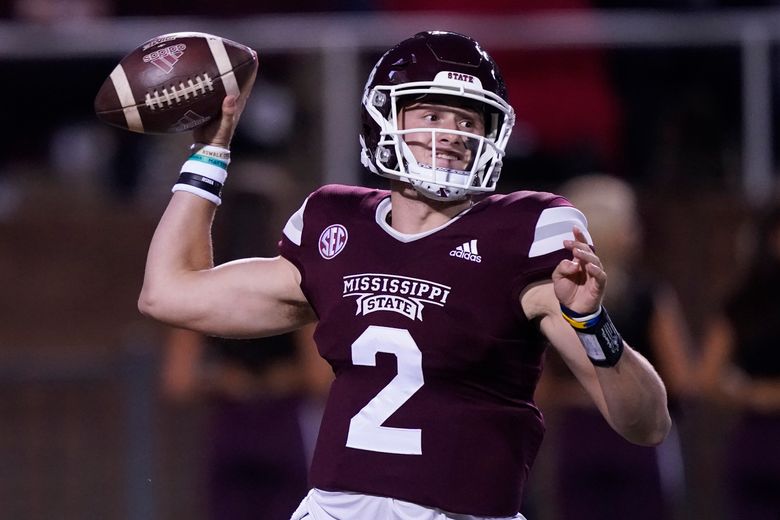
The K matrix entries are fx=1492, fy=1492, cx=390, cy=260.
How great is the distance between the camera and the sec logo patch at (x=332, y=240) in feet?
11.5

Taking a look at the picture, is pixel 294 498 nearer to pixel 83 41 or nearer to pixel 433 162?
pixel 83 41

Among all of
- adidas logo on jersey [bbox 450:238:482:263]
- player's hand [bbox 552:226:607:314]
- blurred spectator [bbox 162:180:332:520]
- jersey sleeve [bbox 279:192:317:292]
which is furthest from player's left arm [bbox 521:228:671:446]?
blurred spectator [bbox 162:180:332:520]

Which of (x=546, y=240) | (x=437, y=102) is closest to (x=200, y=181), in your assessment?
Result: (x=437, y=102)

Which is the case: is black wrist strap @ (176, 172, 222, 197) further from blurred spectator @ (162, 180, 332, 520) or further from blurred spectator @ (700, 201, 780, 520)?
blurred spectator @ (700, 201, 780, 520)

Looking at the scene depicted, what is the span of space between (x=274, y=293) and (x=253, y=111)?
400 centimetres

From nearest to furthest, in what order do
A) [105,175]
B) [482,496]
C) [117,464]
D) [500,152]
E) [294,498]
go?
[482,496] → [500,152] → [294,498] → [117,464] → [105,175]

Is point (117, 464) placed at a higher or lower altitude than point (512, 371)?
lower

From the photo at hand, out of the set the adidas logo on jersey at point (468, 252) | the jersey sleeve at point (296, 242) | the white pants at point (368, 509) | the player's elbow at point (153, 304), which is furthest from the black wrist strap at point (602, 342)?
the player's elbow at point (153, 304)

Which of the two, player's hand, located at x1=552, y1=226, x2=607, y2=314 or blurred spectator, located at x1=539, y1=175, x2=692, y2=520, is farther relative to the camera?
blurred spectator, located at x1=539, y1=175, x2=692, y2=520

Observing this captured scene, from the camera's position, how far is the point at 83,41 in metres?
7.24

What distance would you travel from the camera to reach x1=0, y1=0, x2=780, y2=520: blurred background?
6684mm

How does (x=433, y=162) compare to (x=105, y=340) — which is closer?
(x=433, y=162)

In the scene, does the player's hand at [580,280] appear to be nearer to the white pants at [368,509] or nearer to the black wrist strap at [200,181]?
the white pants at [368,509]

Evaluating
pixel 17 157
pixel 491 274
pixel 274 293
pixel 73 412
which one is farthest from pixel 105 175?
pixel 491 274
